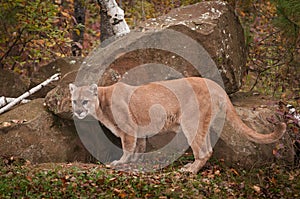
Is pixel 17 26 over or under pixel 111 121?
over

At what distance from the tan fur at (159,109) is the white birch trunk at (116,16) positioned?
1.94m

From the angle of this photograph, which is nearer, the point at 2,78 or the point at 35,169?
the point at 35,169

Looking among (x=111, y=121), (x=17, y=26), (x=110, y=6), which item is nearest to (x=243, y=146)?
(x=111, y=121)

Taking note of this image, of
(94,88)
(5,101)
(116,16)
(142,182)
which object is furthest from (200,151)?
(5,101)

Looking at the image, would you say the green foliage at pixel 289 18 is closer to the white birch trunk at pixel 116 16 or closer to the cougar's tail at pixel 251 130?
the cougar's tail at pixel 251 130

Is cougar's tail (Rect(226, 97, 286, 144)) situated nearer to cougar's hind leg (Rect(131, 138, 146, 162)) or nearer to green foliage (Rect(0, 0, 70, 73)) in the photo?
cougar's hind leg (Rect(131, 138, 146, 162))

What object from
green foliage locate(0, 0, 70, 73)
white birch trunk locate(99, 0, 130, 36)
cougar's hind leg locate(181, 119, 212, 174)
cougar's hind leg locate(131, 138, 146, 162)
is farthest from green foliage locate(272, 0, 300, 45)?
green foliage locate(0, 0, 70, 73)

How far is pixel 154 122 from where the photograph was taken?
24.8 ft

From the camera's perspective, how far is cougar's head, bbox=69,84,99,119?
7398 millimetres

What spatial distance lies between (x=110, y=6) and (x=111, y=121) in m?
2.66

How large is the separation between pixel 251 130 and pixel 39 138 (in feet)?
10.9

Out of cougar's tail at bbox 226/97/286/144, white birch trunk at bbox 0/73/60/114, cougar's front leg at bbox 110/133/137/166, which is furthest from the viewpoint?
white birch trunk at bbox 0/73/60/114

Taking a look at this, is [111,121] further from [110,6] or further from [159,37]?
[110,6]

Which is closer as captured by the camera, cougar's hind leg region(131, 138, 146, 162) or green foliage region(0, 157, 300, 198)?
green foliage region(0, 157, 300, 198)
